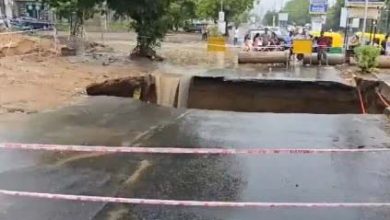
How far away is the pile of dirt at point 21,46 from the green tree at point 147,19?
3.18m

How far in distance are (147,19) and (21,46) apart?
513 centimetres

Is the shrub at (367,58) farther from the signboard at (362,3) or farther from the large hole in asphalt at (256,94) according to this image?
the signboard at (362,3)

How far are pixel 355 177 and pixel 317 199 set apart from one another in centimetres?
129

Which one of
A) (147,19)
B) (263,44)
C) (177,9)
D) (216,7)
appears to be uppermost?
(177,9)

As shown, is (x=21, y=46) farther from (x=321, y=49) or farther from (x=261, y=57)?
(x=321, y=49)

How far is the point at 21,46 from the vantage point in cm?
2136

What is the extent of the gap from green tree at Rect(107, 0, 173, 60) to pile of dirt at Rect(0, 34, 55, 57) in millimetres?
3182

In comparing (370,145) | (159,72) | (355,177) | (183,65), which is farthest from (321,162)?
(183,65)

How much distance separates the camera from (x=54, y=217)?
5703mm

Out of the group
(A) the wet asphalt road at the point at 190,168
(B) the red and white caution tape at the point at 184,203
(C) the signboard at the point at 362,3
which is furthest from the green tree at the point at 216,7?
(B) the red and white caution tape at the point at 184,203

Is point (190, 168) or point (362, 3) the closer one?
point (190, 168)

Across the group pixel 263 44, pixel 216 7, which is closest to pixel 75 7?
pixel 263 44

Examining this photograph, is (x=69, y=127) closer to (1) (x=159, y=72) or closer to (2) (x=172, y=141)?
(2) (x=172, y=141)

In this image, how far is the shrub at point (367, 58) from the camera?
19.3 metres
